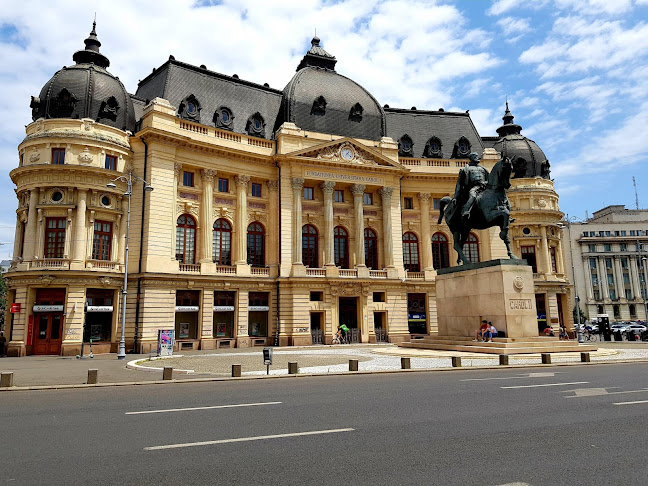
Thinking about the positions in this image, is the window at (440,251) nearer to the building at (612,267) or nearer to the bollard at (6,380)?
the bollard at (6,380)

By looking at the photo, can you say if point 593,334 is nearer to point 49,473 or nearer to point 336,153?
point 336,153

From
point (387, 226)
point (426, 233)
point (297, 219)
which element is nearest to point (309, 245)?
point (297, 219)

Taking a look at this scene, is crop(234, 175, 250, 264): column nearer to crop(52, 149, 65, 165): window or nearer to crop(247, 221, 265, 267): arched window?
crop(247, 221, 265, 267): arched window

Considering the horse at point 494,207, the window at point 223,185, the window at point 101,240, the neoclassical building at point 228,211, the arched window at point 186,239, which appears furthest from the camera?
A: the window at point 223,185

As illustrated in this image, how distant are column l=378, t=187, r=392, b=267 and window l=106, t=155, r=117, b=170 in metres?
25.7

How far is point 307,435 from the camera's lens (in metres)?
8.41

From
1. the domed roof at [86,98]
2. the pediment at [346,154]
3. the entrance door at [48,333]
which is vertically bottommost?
the entrance door at [48,333]

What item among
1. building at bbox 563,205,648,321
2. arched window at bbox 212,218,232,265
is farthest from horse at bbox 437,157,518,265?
building at bbox 563,205,648,321

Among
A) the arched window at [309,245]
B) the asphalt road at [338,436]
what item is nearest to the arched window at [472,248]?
the arched window at [309,245]

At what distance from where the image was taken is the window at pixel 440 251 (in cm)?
5447

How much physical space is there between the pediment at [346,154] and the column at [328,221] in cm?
262

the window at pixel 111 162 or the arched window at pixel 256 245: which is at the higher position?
the window at pixel 111 162

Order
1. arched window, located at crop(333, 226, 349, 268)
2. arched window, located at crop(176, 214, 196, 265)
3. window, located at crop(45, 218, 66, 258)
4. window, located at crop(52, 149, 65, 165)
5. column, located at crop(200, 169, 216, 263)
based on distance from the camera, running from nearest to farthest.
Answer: window, located at crop(45, 218, 66, 258) → window, located at crop(52, 149, 65, 165) → arched window, located at crop(176, 214, 196, 265) → column, located at crop(200, 169, 216, 263) → arched window, located at crop(333, 226, 349, 268)

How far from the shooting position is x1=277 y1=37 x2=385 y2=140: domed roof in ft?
162
